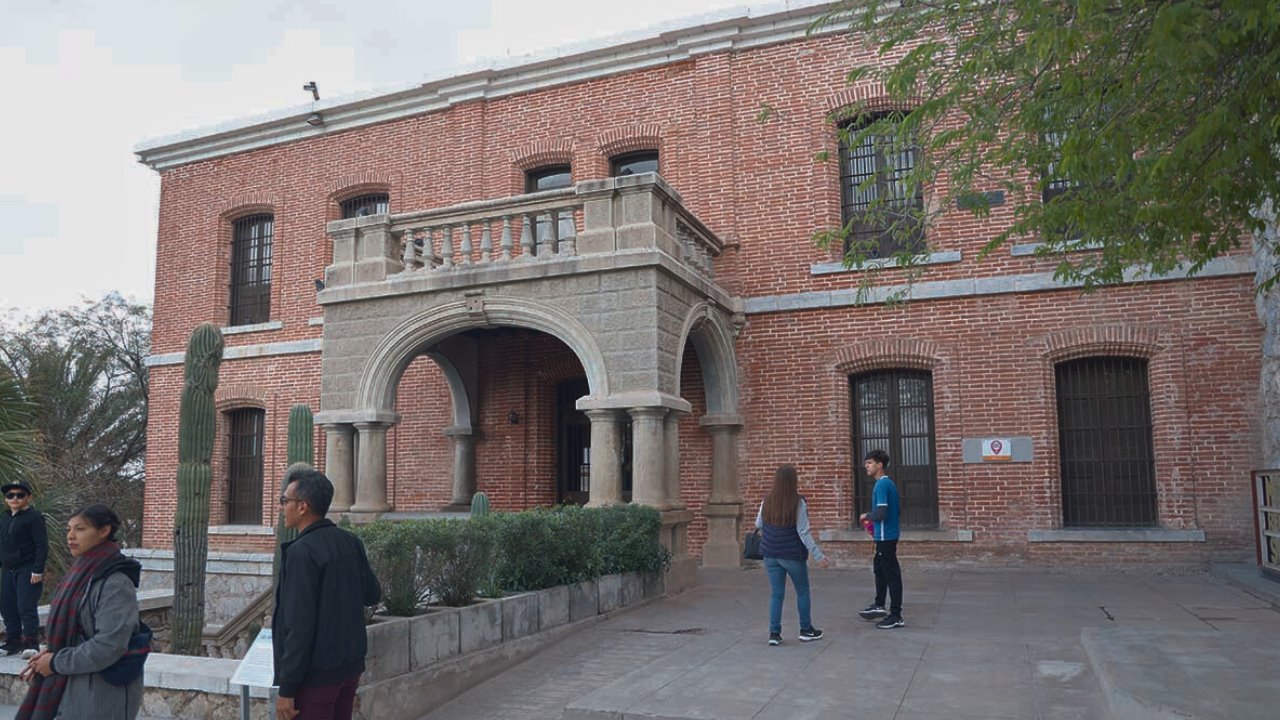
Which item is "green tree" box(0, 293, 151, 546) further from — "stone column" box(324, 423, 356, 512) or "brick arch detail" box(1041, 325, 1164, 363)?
"brick arch detail" box(1041, 325, 1164, 363)

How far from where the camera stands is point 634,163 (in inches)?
627

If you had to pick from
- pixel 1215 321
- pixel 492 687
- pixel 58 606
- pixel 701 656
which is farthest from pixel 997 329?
pixel 58 606

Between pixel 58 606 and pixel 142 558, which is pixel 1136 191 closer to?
pixel 58 606

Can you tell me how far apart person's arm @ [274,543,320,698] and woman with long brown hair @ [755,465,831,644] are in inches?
183

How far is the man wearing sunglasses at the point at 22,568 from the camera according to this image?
8.48 meters

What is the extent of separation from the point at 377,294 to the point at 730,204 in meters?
5.57

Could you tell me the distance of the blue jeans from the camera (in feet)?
26.2

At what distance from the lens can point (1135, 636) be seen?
23.9ft

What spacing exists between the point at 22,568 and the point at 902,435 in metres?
10.7

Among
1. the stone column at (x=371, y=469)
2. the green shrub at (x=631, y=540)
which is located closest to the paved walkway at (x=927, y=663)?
the green shrub at (x=631, y=540)

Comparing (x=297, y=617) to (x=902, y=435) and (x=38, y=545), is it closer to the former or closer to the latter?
(x=38, y=545)

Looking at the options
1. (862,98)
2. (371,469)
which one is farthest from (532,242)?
(862,98)

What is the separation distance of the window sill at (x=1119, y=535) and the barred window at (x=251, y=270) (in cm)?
1449

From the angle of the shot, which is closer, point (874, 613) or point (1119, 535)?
point (874, 613)
